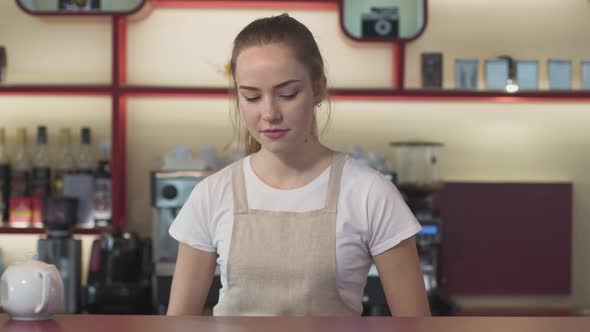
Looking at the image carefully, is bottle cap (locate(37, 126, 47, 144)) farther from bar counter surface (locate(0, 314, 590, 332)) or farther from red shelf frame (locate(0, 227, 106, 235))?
bar counter surface (locate(0, 314, 590, 332))

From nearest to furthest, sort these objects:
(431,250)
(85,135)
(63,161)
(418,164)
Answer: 1. (431,250)
2. (85,135)
3. (418,164)
4. (63,161)

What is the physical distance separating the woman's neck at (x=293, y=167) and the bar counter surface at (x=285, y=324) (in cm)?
36

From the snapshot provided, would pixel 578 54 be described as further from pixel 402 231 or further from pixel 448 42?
pixel 402 231

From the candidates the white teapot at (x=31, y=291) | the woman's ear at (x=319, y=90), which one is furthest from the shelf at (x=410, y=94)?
the white teapot at (x=31, y=291)

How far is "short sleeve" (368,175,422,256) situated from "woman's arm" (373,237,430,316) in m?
0.01

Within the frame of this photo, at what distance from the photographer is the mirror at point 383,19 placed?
3.82m

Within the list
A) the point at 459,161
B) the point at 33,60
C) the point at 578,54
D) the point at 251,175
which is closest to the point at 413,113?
the point at 459,161

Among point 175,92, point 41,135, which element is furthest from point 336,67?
point 41,135

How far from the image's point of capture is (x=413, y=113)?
13.1 feet

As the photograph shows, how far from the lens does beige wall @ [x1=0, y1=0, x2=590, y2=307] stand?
397 cm

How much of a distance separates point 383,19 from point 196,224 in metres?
2.40

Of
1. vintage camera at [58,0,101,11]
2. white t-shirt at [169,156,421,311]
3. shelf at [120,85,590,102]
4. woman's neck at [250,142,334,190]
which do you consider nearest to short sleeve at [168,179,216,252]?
white t-shirt at [169,156,421,311]

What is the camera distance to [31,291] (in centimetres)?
132

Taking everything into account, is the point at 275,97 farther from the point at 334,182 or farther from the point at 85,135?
the point at 85,135
